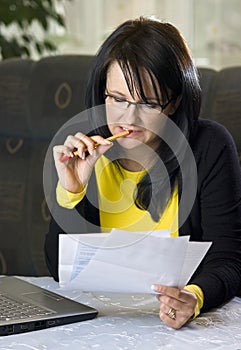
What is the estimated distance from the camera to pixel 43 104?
210 cm

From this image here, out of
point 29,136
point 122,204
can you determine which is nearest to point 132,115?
point 122,204

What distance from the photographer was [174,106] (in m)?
1.50

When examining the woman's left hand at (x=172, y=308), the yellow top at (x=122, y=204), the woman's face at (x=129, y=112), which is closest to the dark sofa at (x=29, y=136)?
the yellow top at (x=122, y=204)

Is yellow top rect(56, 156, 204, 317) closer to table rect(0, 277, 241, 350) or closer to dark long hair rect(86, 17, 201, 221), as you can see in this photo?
dark long hair rect(86, 17, 201, 221)

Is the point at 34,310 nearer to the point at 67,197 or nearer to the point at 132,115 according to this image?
the point at 67,197

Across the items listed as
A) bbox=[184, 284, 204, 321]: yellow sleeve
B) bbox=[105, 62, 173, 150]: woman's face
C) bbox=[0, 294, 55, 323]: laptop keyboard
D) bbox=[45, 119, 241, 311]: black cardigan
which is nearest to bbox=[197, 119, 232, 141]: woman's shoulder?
bbox=[45, 119, 241, 311]: black cardigan

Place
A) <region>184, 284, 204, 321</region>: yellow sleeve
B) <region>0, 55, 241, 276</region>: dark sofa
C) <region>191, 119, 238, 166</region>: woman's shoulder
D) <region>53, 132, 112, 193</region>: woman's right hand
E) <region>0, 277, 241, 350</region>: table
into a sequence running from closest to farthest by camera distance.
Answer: <region>0, 277, 241, 350</region>: table < <region>184, 284, 204, 321</region>: yellow sleeve < <region>53, 132, 112, 193</region>: woman's right hand < <region>191, 119, 238, 166</region>: woman's shoulder < <region>0, 55, 241, 276</region>: dark sofa

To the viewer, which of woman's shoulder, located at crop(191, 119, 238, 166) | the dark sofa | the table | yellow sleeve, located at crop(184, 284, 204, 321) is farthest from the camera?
the dark sofa

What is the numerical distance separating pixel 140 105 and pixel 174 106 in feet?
0.33

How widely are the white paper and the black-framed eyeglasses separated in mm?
284

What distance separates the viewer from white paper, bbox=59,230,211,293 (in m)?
1.20

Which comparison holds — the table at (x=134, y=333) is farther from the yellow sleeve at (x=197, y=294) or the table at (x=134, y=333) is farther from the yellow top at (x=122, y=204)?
the yellow top at (x=122, y=204)

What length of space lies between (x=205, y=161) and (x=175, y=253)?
36 cm

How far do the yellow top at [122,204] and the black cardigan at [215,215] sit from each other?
2 cm
